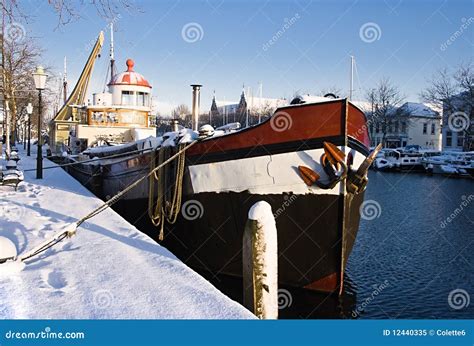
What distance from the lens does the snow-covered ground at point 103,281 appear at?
3.58m

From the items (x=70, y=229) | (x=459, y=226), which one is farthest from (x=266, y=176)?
(x=459, y=226)

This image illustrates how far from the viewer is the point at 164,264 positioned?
186 inches

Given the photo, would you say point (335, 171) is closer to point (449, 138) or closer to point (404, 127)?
point (449, 138)

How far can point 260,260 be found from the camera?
4.31 metres

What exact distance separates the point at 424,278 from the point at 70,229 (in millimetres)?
6861

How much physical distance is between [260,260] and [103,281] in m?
1.56

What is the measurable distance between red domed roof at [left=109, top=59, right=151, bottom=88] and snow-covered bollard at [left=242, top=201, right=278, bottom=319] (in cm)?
1308

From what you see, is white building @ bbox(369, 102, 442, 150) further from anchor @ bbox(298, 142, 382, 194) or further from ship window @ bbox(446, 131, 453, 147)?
anchor @ bbox(298, 142, 382, 194)

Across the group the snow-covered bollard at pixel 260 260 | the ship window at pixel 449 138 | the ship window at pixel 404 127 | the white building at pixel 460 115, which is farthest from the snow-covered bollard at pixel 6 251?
the ship window at pixel 404 127

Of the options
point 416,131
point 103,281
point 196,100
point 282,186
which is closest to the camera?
point 103,281

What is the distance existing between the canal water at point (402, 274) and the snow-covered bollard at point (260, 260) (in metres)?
2.45

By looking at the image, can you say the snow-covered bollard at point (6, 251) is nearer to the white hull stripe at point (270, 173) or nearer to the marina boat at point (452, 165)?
the white hull stripe at point (270, 173)

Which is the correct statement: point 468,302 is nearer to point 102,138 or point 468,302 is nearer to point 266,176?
point 266,176

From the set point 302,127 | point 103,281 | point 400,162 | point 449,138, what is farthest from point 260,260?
point 449,138
